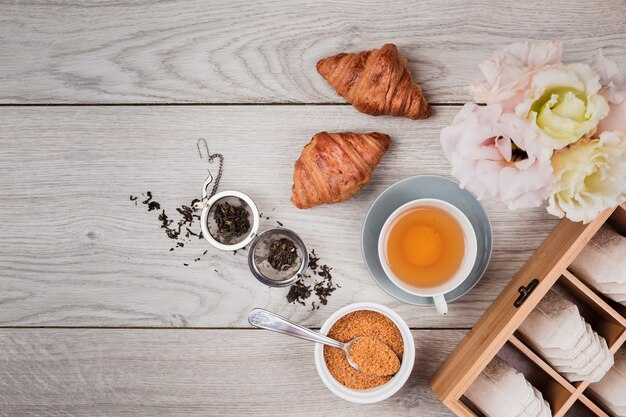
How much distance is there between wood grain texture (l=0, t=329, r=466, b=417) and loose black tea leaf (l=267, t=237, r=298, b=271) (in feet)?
0.55

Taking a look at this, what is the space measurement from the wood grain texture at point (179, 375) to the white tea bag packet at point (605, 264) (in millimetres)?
318

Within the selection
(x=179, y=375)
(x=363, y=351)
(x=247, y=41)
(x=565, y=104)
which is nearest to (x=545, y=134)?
(x=565, y=104)

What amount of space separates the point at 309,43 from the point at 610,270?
0.78 m

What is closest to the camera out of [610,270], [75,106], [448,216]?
[610,270]

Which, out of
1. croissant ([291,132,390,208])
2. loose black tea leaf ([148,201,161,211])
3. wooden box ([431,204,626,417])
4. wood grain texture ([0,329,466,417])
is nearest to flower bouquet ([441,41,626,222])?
wooden box ([431,204,626,417])

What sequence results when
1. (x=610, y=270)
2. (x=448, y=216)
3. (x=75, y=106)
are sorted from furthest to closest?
(x=75, y=106) < (x=448, y=216) < (x=610, y=270)

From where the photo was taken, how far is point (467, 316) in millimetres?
1261

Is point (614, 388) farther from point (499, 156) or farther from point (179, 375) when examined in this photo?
point (179, 375)

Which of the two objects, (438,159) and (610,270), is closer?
(610,270)

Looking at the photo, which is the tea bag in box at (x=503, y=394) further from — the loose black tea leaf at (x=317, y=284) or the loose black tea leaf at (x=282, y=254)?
the loose black tea leaf at (x=282, y=254)

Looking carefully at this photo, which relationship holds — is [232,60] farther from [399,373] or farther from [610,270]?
[610,270]

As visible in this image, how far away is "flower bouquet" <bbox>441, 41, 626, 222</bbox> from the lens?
0.70m

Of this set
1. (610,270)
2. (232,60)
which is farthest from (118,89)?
(610,270)

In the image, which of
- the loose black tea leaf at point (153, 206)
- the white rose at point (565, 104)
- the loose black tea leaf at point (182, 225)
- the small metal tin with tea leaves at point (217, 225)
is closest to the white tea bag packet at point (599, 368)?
the white rose at point (565, 104)
